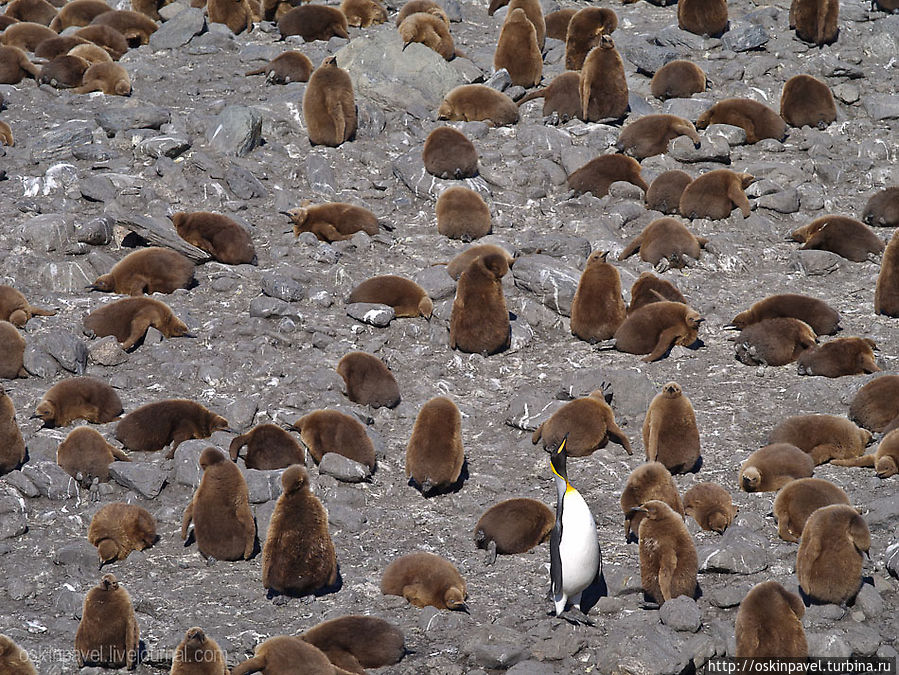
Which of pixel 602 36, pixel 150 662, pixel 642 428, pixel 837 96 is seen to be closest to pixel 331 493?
pixel 150 662

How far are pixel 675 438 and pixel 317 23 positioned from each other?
11051mm

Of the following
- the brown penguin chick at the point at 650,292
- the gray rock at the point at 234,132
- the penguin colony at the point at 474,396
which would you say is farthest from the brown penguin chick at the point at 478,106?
the brown penguin chick at the point at 650,292

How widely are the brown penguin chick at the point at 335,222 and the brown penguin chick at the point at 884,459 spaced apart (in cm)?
622

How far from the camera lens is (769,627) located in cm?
639

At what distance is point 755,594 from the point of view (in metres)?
6.53

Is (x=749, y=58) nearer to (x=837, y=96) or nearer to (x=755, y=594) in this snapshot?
(x=837, y=96)

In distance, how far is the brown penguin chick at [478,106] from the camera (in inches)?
586

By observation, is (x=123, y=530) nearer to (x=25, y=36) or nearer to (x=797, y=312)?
(x=797, y=312)

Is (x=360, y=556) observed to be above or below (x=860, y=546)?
below

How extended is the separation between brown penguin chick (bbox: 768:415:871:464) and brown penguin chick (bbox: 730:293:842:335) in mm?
1951

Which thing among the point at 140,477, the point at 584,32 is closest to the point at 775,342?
the point at 140,477

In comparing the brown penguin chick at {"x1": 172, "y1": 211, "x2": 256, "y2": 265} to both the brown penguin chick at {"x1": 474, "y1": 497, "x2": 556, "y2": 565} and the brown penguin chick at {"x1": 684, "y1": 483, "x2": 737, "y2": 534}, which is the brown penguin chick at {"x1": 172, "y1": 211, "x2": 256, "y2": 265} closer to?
the brown penguin chick at {"x1": 474, "y1": 497, "x2": 556, "y2": 565}

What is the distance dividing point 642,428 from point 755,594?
301cm

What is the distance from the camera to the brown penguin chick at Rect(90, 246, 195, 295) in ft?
36.8
